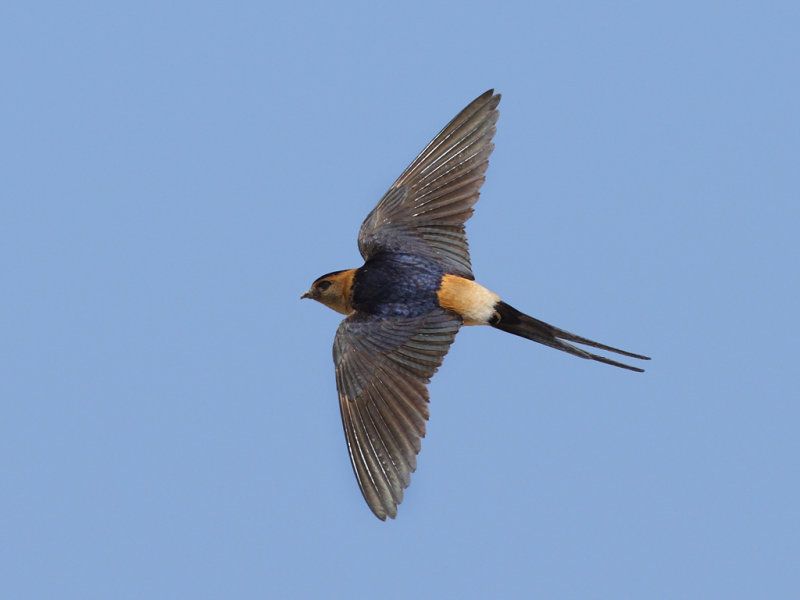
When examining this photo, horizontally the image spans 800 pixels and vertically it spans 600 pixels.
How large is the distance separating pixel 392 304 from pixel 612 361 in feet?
2.94

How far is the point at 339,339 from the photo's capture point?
426 cm

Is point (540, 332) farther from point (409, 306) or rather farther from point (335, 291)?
point (335, 291)

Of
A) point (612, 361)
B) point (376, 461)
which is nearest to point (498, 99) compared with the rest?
point (612, 361)

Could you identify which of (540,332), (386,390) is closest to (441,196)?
(540,332)

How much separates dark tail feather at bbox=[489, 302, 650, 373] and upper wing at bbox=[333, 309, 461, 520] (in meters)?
0.22

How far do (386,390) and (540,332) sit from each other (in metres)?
0.69

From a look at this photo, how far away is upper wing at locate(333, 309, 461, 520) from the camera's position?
4047 millimetres

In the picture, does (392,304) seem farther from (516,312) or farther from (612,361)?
(612,361)

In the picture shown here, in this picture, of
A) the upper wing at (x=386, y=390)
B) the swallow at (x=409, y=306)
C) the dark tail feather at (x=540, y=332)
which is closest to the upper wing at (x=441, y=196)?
the swallow at (x=409, y=306)

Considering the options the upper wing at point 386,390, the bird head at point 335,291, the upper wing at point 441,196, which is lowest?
the upper wing at point 386,390

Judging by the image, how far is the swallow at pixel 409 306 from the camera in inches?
161

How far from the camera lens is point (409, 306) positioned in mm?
4281

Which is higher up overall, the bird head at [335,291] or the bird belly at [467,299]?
the bird head at [335,291]

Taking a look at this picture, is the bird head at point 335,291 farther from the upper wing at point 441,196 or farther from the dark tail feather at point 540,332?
the dark tail feather at point 540,332
